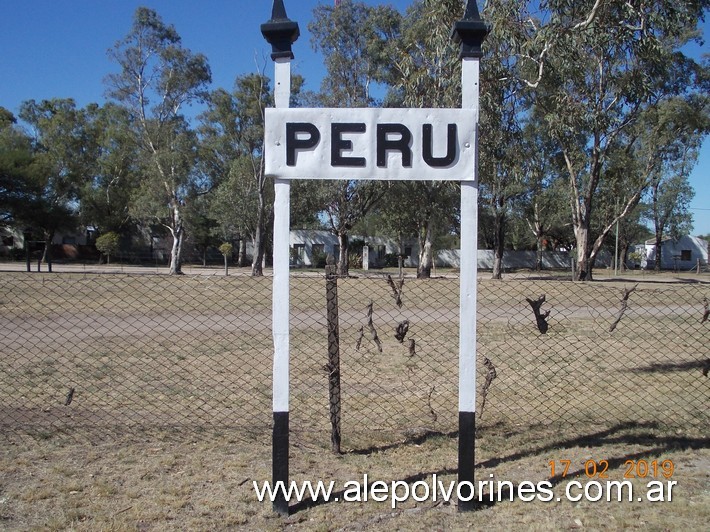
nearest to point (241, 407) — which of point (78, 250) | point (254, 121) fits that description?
point (254, 121)

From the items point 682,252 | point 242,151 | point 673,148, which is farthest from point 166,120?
point 682,252

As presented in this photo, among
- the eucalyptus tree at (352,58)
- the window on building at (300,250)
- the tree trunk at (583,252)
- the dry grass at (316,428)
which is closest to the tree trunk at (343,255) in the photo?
the eucalyptus tree at (352,58)

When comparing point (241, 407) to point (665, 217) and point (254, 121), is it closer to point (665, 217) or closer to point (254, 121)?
point (254, 121)

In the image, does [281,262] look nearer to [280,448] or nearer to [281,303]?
[281,303]

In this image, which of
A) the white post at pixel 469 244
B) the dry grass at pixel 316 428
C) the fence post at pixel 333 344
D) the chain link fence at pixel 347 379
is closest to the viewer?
the dry grass at pixel 316 428

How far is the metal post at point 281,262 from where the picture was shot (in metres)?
3.86

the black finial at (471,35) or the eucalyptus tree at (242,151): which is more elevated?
the eucalyptus tree at (242,151)

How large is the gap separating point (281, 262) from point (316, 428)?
6.59 ft

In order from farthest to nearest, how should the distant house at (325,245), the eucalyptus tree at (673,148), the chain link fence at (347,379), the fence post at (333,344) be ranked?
1. the distant house at (325,245)
2. the eucalyptus tree at (673,148)
3. the chain link fence at (347,379)
4. the fence post at (333,344)

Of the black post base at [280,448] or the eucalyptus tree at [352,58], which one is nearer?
the black post base at [280,448]

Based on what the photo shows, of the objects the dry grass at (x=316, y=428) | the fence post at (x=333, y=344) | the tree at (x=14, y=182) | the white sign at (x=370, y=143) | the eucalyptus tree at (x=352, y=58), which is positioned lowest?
the dry grass at (x=316, y=428)

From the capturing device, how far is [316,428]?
532 cm

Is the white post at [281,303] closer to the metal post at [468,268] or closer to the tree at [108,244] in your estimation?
the metal post at [468,268]

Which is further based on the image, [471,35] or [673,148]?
[673,148]
